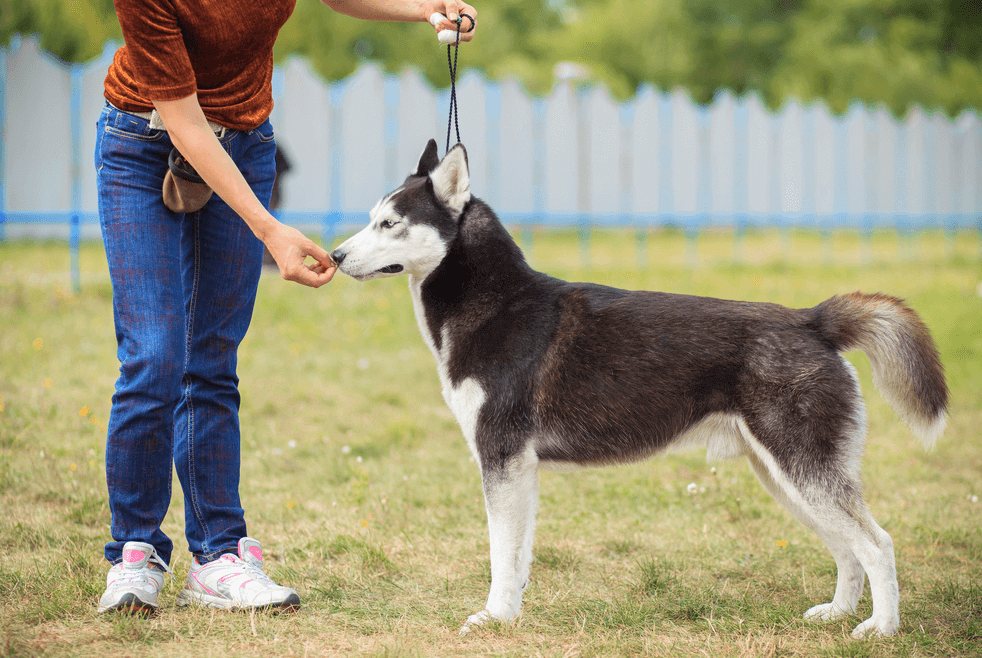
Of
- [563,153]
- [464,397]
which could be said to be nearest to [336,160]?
[563,153]

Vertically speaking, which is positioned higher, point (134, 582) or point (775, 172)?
point (775, 172)

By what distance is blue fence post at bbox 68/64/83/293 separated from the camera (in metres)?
8.62

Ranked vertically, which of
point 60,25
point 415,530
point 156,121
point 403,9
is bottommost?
point 415,530

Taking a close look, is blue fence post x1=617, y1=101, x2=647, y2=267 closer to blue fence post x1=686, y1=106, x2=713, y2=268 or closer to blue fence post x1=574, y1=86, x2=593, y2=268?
blue fence post x1=574, y1=86, x2=593, y2=268

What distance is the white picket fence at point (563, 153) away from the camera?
29.1ft

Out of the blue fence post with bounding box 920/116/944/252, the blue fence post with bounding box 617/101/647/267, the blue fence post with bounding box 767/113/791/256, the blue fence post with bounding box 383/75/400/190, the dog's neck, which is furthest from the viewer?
the blue fence post with bounding box 920/116/944/252

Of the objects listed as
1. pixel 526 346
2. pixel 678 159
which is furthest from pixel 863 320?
pixel 678 159

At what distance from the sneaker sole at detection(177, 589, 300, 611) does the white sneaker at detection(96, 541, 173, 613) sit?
12cm

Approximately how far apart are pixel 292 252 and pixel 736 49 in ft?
83.2

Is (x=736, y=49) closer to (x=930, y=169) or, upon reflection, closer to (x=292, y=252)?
(x=930, y=169)

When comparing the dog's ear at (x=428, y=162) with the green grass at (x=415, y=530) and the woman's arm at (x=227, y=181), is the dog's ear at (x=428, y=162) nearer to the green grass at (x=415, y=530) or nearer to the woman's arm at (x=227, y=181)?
A: the woman's arm at (x=227, y=181)

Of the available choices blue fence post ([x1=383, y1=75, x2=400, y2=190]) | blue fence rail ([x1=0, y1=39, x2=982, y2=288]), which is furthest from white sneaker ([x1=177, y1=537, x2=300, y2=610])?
blue fence post ([x1=383, y1=75, x2=400, y2=190])

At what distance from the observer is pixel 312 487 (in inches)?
175

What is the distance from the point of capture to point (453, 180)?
3.12 meters
